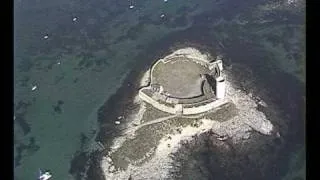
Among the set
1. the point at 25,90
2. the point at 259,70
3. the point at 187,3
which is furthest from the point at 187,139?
the point at 187,3

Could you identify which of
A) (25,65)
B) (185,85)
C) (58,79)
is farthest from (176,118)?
(25,65)

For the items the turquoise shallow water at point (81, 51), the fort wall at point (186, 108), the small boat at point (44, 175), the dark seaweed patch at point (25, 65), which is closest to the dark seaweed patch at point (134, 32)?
the turquoise shallow water at point (81, 51)

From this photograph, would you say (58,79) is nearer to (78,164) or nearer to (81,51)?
(81,51)

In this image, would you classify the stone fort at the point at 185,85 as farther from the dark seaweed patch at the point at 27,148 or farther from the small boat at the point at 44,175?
the small boat at the point at 44,175

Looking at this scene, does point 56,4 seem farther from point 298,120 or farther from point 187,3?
point 298,120

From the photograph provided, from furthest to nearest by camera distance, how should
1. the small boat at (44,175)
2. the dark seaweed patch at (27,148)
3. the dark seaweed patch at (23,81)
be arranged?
the dark seaweed patch at (23,81) → the dark seaweed patch at (27,148) → the small boat at (44,175)

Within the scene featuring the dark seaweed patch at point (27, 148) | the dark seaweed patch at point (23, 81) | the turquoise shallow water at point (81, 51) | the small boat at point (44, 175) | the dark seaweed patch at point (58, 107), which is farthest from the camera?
the dark seaweed patch at point (23, 81)

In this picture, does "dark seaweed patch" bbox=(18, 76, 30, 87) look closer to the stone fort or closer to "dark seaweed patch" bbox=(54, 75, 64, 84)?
"dark seaweed patch" bbox=(54, 75, 64, 84)
